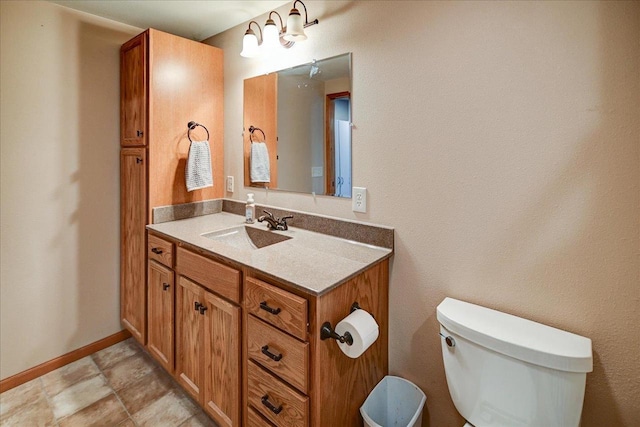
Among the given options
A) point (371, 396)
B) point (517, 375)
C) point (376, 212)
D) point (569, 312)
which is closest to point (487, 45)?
point (376, 212)

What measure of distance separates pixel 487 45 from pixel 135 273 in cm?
224

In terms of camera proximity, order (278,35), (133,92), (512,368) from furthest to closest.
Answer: (133,92) < (278,35) < (512,368)

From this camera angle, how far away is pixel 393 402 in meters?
1.45

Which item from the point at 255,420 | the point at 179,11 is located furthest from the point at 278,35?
the point at 255,420

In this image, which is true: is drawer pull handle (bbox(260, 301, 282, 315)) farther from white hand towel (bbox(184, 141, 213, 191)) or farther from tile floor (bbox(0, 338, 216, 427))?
white hand towel (bbox(184, 141, 213, 191))

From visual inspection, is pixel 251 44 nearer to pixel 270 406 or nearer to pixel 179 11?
pixel 179 11

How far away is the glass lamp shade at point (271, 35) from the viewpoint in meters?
1.69

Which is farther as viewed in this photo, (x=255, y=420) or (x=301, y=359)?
(x=255, y=420)

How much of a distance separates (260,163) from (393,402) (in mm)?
1489

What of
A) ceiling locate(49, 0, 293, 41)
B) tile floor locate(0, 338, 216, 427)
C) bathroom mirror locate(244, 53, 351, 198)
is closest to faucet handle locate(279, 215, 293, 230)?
bathroom mirror locate(244, 53, 351, 198)

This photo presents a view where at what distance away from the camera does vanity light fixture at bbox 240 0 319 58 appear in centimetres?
154

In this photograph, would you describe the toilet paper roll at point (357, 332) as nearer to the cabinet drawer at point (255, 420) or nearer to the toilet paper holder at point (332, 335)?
the toilet paper holder at point (332, 335)

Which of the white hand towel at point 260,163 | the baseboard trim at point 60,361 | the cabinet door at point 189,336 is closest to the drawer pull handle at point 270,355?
the cabinet door at point 189,336

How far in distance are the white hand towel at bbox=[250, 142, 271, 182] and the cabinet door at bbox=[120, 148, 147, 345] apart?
636 mm
